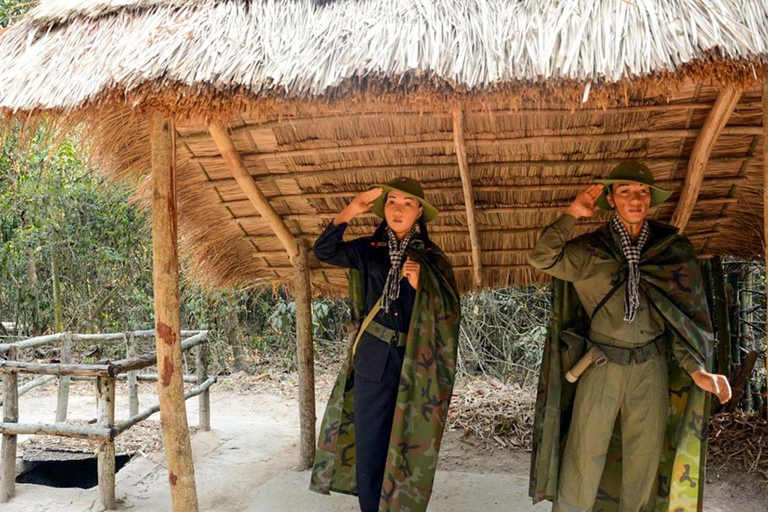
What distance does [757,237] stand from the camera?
3.95 meters

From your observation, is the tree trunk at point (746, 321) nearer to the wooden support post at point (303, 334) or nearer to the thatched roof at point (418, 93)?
the thatched roof at point (418, 93)

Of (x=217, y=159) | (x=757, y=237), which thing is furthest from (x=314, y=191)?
(x=757, y=237)

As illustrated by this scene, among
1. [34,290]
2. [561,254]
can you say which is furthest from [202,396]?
[34,290]

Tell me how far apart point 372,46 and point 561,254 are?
4.00 ft

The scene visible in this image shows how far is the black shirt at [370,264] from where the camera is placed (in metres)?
3.21

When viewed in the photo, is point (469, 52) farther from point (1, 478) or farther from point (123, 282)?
point (123, 282)

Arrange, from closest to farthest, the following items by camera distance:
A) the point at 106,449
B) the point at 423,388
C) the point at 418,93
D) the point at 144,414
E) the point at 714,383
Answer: the point at 418,93 < the point at 714,383 < the point at 423,388 < the point at 106,449 < the point at 144,414

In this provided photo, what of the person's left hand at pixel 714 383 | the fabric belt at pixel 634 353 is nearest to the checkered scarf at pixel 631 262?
the fabric belt at pixel 634 353

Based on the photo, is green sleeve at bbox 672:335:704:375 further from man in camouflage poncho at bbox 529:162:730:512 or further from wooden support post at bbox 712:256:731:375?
wooden support post at bbox 712:256:731:375

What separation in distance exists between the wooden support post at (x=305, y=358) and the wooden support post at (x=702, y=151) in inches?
89.2

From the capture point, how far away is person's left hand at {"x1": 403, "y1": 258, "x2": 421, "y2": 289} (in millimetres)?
3125

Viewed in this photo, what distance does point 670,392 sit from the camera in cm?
303

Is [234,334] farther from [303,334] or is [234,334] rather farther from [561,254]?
[561,254]

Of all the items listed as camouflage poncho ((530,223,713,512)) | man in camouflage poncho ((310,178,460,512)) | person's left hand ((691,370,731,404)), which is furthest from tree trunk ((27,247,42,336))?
person's left hand ((691,370,731,404))
